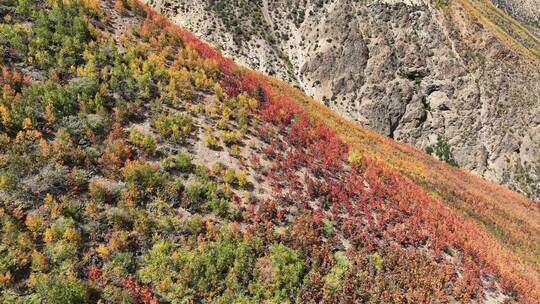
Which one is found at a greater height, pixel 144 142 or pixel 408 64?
pixel 408 64

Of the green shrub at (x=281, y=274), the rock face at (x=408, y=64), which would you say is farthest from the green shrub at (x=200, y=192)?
the rock face at (x=408, y=64)

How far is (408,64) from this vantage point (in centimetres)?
6756

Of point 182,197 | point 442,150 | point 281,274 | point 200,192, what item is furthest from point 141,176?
point 442,150

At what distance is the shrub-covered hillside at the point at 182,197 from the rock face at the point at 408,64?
140 ft

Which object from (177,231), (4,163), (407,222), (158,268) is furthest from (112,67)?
(407,222)

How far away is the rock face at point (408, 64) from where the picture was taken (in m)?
61.3

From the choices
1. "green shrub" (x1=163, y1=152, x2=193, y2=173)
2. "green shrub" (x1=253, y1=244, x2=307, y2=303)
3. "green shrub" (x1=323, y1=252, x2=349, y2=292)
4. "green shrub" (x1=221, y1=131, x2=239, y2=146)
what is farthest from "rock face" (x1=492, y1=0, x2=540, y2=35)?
"green shrub" (x1=253, y1=244, x2=307, y2=303)

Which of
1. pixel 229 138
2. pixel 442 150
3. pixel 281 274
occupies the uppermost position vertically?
pixel 229 138

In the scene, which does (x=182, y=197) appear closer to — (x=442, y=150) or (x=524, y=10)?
(x=442, y=150)

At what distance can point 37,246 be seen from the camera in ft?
34.6

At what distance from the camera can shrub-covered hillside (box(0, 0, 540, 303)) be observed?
35.7 ft

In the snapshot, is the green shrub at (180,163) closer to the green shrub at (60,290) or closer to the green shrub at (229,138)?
the green shrub at (229,138)

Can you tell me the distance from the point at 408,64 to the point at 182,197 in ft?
206

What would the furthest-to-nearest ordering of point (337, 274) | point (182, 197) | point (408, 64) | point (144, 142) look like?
point (408, 64) → point (144, 142) → point (182, 197) → point (337, 274)
